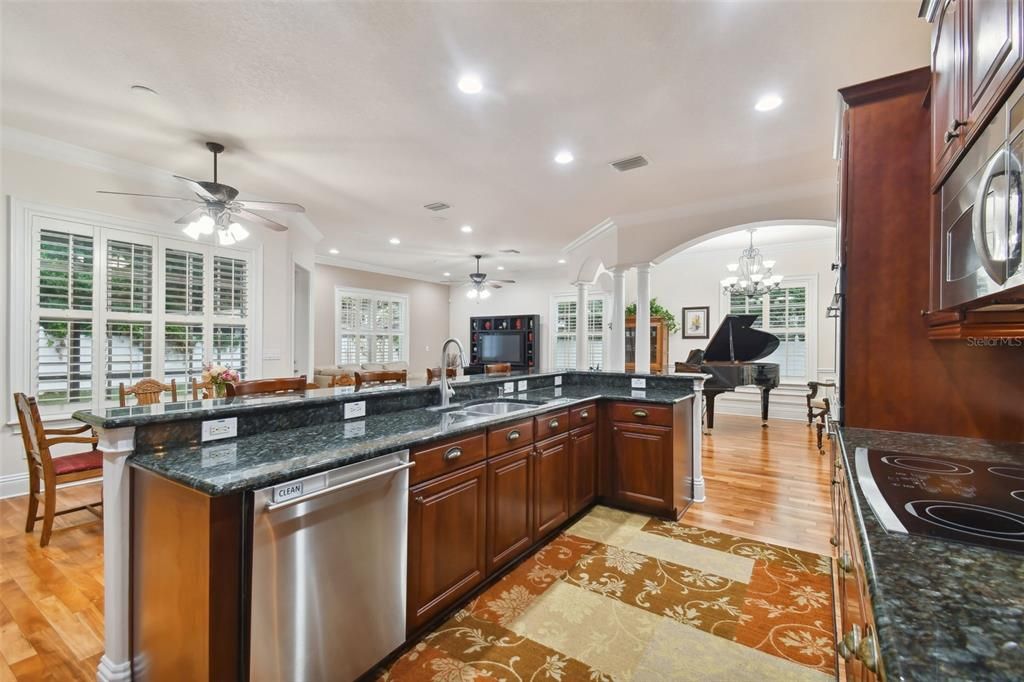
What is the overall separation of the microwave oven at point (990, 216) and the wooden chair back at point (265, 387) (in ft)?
9.00

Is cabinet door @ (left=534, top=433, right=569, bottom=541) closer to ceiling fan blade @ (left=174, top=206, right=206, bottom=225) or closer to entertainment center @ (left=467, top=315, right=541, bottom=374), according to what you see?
ceiling fan blade @ (left=174, top=206, right=206, bottom=225)

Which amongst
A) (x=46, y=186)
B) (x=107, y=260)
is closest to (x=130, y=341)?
(x=107, y=260)

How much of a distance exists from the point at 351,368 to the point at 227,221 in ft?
16.6

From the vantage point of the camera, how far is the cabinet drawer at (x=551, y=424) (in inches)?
109

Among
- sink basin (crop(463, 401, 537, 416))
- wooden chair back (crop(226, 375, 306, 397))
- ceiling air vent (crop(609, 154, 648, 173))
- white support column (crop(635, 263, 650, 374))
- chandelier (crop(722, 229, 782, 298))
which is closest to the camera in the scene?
wooden chair back (crop(226, 375, 306, 397))

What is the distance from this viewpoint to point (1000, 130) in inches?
39.6

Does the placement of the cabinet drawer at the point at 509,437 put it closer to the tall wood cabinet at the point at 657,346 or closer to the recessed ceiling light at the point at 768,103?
the recessed ceiling light at the point at 768,103

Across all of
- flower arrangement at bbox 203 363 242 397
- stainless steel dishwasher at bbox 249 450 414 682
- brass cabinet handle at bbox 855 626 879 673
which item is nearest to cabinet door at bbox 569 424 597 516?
stainless steel dishwasher at bbox 249 450 414 682

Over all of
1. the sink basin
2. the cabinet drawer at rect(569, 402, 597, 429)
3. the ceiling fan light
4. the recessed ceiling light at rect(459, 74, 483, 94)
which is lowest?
the cabinet drawer at rect(569, 402, 597, 429)

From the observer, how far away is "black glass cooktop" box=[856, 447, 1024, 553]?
954 mm

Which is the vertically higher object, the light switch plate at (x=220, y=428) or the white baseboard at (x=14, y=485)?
the light switch plate at (x=220, y=428)

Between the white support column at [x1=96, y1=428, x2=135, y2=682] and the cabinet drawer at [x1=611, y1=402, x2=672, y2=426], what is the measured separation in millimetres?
2901

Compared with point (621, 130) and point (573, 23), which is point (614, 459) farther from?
point (573, 23)

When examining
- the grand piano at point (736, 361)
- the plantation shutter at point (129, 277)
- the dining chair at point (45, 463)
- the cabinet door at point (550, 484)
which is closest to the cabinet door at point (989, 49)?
the cabinet door at point (550, 484)
